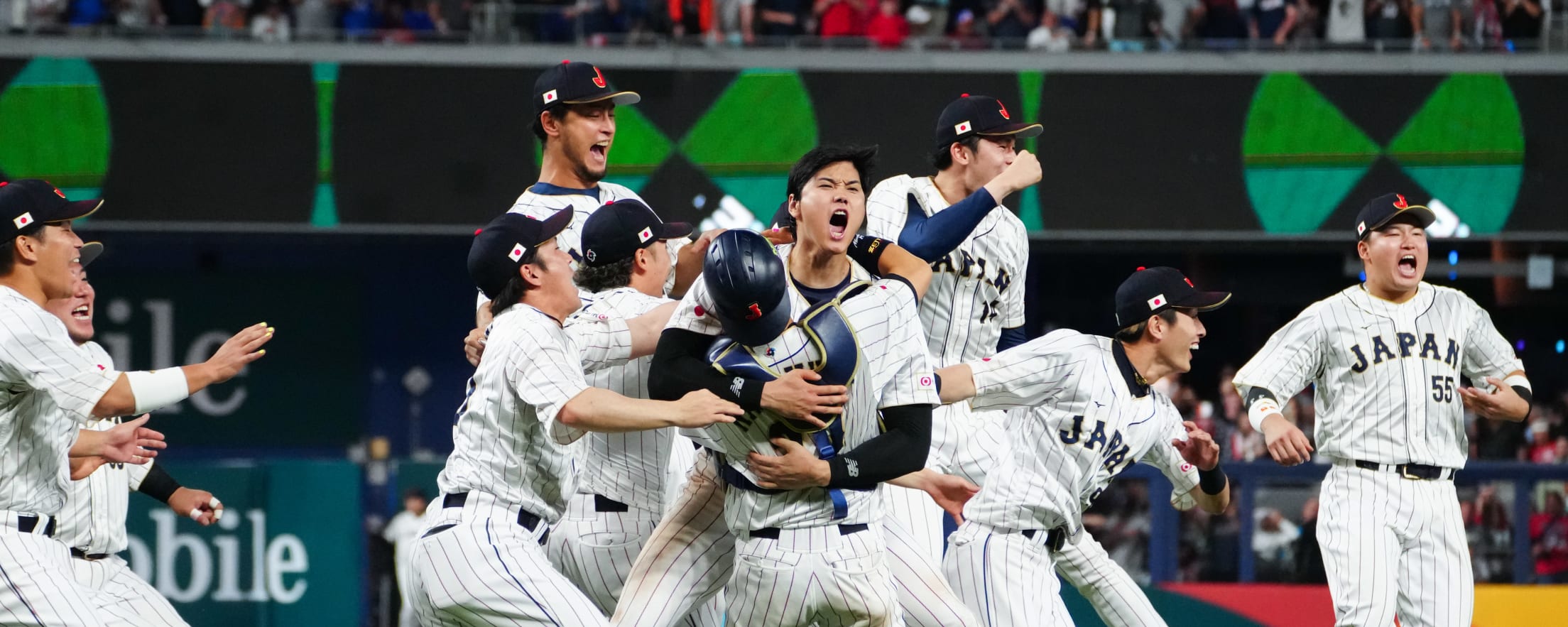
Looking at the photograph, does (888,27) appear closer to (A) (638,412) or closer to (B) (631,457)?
(B) (631,457)

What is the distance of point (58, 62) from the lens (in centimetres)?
1501

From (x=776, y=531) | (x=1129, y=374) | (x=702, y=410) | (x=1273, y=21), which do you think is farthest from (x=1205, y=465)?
(x=1273, y=21)

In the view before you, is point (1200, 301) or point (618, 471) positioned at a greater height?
point (1200, 301)

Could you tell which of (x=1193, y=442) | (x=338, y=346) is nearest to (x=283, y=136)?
(x=338, y=346)

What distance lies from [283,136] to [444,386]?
14.8 feet

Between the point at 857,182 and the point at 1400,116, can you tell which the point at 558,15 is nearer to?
the point at 1400,116

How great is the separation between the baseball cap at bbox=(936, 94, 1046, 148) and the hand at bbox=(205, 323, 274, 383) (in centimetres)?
273

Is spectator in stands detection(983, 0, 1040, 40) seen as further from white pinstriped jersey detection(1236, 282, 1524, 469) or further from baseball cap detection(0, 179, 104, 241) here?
baseball cap detection(0, 179, 104, 241)

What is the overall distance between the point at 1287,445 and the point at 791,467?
7.92 feet

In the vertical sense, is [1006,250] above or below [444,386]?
above

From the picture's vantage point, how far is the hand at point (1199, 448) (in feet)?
20.1

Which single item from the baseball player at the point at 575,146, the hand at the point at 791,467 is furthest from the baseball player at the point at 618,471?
the hand at the point at 791,467

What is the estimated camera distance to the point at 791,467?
15.7ft

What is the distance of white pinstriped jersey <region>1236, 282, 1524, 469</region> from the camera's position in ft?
22.4
